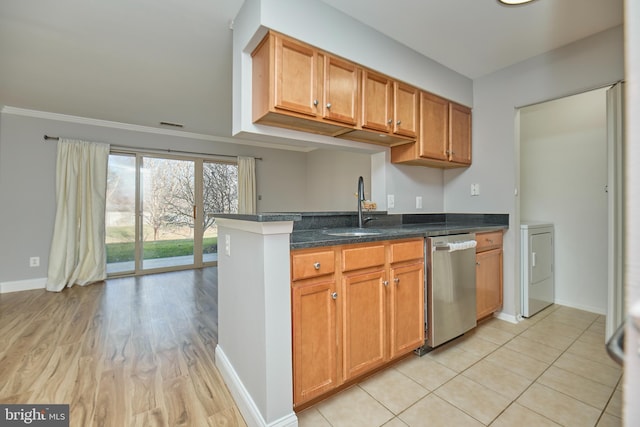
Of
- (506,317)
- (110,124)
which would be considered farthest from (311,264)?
(110,124)

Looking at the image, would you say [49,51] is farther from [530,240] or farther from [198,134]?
[530,240]

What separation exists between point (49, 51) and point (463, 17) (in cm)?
340

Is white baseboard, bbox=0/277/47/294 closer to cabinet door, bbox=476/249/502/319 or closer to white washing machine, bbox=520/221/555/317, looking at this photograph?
cabinet door, bbox=476/249/502/319

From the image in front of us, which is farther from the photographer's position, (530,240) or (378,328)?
(530,240)

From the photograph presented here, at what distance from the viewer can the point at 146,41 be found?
2.26m

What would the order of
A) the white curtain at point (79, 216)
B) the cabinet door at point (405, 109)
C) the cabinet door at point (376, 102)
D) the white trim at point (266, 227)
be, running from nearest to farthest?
1. the white trim at point (266, 227)
2. the cabinet door at point (376, 102)
3. the cabinet door at point (405, 109)
4. the white curtain at point (79, 216)

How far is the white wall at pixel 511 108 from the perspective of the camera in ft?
6.89

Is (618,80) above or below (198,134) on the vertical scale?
below

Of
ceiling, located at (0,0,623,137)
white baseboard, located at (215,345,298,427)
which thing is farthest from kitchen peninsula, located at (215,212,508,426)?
ceiling, located at (0,0,623,137)

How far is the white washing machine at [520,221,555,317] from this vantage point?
260cm

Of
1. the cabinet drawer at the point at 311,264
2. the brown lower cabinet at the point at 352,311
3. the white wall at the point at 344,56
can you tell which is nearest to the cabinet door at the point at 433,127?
the white wall at the point at 344,56

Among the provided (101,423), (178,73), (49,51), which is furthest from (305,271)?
(49,51)

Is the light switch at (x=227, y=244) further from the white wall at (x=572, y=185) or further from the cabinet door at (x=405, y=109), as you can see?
the white wall at (x=572, y=185)

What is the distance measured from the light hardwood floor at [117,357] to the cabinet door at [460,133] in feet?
8.93
